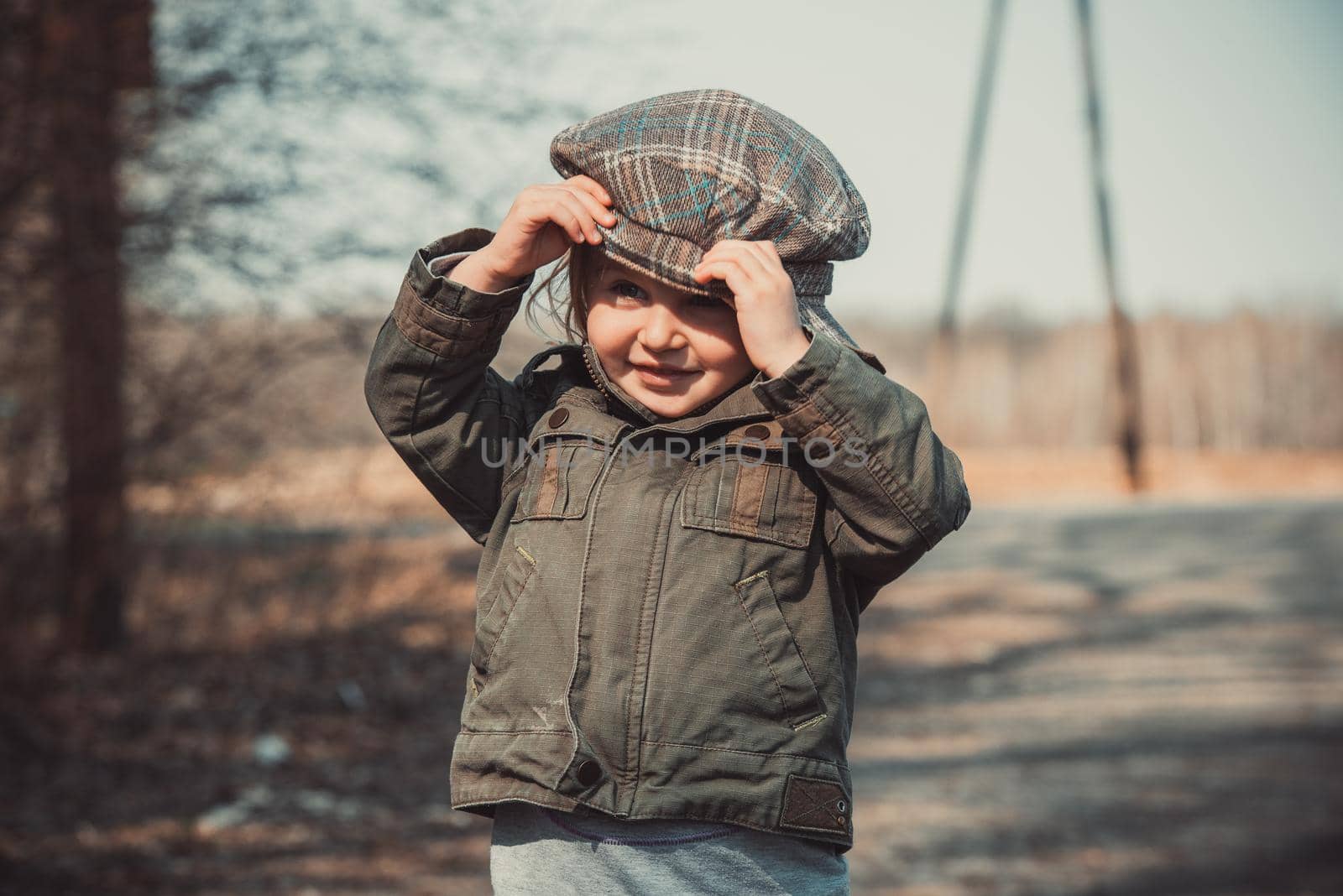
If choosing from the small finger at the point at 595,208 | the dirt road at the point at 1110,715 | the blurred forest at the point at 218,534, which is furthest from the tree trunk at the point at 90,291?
the small finger at the point at 595,208

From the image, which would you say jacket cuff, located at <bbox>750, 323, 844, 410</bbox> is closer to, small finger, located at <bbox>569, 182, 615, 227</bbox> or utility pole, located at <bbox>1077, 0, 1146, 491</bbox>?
small finger, located at <bbox>569, 182, 615, 227</bbox>

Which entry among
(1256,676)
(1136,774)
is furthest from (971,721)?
(1256,676)

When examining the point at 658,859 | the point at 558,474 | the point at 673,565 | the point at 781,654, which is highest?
the point at 558,474

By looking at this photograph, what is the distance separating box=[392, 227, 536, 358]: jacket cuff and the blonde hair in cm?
11

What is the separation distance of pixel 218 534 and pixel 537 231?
19.6ft

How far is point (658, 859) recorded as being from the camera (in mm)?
1589

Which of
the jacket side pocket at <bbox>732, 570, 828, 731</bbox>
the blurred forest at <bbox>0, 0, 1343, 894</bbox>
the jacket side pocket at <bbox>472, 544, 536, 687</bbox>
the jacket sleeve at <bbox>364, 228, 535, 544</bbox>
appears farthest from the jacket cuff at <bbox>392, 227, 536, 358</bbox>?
the blurred forest at <bbox>0, 0, 1343, 894</bbox>

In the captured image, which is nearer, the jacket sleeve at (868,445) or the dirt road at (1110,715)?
the jacket sleeve at (868,445)

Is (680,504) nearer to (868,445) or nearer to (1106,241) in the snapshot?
(868,445)

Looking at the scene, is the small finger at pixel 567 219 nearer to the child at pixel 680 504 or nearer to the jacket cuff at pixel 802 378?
the child at pixel 680 504

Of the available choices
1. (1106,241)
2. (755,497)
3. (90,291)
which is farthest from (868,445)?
(1106,241)

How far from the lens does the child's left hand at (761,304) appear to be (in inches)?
61.0

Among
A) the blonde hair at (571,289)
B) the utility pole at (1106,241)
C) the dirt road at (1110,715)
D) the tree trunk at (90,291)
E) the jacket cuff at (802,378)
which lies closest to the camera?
the jacket cuff at (802,378)

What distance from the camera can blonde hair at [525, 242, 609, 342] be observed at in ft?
5.76
